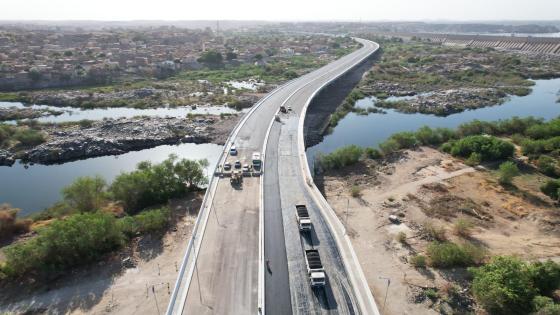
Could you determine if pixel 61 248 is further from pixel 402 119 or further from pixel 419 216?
pixel 402 119

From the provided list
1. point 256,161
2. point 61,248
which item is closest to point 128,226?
point 61,248

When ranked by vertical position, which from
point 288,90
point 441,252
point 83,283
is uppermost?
point 288,90

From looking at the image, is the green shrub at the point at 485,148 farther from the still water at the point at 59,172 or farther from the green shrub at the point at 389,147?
the still water at the point at 59,172

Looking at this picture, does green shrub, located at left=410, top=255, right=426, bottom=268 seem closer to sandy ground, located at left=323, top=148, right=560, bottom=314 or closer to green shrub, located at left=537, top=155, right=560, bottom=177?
sandy ground, located at left=323, top=148, right=560, bottom=314

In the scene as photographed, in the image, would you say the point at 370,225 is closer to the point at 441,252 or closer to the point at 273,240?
the point at 441,252

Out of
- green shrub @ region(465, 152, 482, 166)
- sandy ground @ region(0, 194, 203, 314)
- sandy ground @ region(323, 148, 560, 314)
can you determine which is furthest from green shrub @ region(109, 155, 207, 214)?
green shrub @ region(465, 152, 482, 166)

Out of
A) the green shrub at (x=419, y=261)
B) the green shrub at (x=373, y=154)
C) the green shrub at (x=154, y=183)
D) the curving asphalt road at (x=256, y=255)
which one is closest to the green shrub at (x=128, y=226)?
the green shrub at (x=154, y=183)

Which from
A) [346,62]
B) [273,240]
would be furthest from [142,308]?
[346,62]
